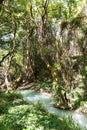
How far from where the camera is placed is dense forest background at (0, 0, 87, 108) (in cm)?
1648

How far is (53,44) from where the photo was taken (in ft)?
72.5

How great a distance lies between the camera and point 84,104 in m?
14.3

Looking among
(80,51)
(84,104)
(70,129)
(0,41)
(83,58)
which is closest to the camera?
(70,129)

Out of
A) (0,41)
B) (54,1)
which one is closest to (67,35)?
(54,1)

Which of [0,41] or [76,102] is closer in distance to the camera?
[76,102]

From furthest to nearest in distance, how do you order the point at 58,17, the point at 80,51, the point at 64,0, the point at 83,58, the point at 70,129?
1. the point at 58,17
2. the point at 64,0
3. the point at 80,51
4. the point at 83,58
5. the point at 70,129

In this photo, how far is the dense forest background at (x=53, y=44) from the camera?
649 inches

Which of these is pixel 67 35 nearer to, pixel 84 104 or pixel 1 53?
pixel 84 104

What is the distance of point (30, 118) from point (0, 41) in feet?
65.1

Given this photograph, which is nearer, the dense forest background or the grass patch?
the grass patch

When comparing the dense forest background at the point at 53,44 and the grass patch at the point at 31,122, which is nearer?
the grass patch at the point at 31,122

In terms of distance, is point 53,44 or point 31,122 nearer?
point 31,122

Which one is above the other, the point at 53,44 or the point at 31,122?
the point at 53,44

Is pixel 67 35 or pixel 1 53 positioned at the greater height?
pixel 67 35
